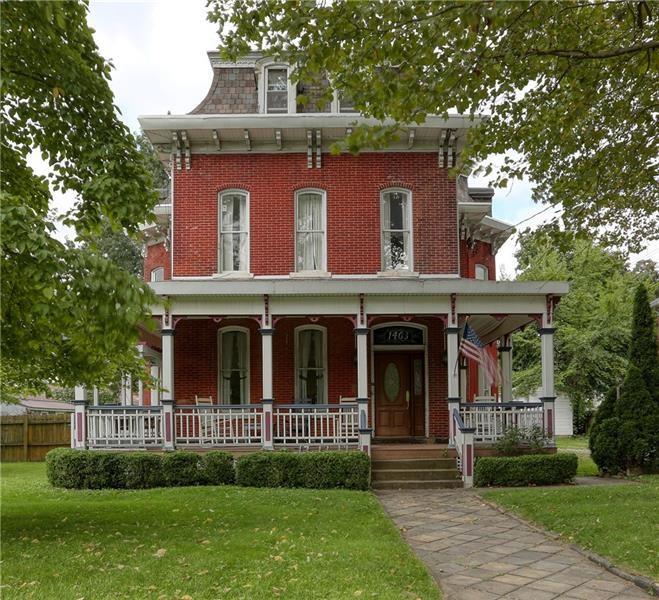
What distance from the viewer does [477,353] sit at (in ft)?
50.0

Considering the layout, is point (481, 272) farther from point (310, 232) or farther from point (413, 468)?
point (413, 468)

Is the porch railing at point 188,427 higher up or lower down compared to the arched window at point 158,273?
lower down

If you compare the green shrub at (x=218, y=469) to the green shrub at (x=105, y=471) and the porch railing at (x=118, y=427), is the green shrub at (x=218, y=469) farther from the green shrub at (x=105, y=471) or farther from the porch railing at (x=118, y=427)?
the porch railing at (x=118, y=427)

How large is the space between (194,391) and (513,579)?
453 inches

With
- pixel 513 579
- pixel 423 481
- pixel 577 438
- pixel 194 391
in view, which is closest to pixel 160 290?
pixel 194 391

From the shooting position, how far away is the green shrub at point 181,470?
47.8 ft

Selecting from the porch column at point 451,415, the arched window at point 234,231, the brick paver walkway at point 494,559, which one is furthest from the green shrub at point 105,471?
the porch column at point 451,415

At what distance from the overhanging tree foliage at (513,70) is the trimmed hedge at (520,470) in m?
5.09

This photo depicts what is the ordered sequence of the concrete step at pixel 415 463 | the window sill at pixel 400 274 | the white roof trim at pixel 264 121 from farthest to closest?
the window sill at pixel 400 274
the white roof trim at pixel 264 121
the concrete step at pixel 415 463

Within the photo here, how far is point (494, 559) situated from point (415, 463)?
6.95 metres

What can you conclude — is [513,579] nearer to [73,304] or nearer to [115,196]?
[73,304]

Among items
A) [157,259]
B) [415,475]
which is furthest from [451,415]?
[157,259]

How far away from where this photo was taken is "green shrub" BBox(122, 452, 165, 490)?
47.7 feet

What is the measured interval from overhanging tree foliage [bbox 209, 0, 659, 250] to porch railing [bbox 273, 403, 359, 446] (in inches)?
254
